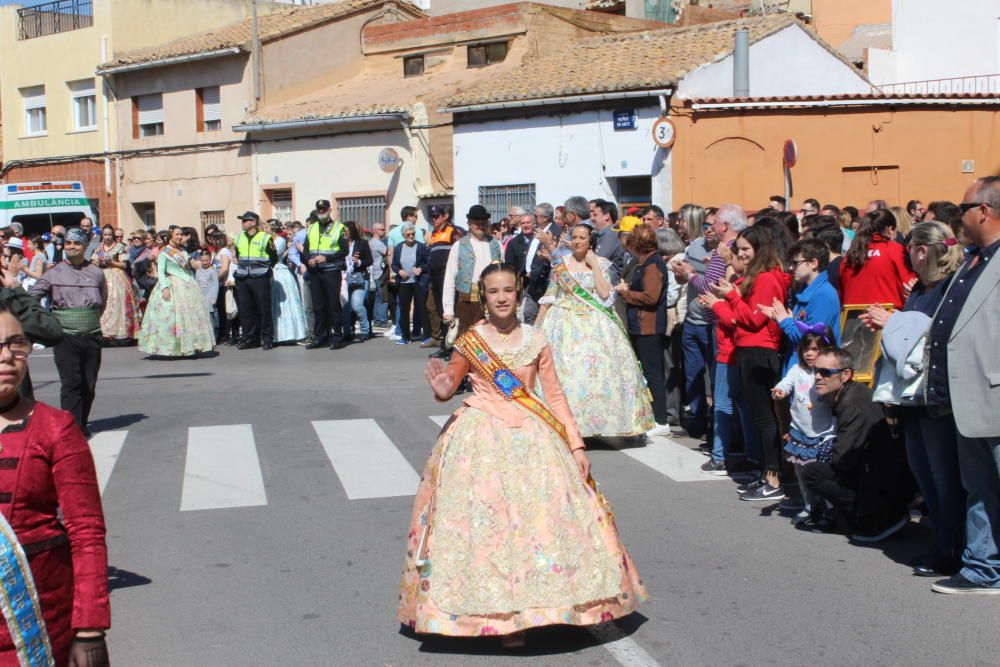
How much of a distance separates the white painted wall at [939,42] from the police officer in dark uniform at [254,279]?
1913 centimetres

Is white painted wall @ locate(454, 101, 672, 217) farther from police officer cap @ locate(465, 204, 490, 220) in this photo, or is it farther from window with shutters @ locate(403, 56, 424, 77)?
police officer cap @ locate(465, 204, 490, 220)

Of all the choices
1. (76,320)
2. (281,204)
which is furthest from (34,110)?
(76,320)

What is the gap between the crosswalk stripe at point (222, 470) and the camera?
29.3 feet

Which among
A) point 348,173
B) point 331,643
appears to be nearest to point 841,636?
point 331,643

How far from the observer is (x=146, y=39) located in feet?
124

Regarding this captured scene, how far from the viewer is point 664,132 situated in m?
24.2

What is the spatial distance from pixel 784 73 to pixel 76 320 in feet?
63.8

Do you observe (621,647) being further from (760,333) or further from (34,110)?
(34,110)

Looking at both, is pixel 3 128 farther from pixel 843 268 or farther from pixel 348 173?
pixel 843 268

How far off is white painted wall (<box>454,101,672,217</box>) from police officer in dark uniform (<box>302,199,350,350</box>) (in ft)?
27.3

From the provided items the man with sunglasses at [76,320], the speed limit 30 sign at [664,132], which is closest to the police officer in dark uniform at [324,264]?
the man with sunglasses at [76,320]

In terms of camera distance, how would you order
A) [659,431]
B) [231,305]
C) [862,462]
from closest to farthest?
[862,462] → [659,431] → [231,305]

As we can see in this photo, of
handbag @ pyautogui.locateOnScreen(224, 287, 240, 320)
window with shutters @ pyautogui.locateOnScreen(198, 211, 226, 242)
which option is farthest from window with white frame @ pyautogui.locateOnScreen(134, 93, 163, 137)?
handbag @ pyautogui.locateOnScreen(224, 287, 240, 320)

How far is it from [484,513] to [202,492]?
426 centimetres
